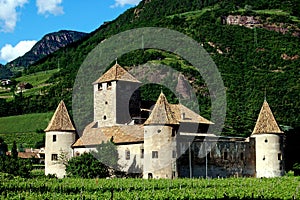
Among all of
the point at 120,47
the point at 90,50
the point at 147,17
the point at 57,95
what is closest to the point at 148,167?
the point at 57,95

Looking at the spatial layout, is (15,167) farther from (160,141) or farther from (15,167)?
(160,141)

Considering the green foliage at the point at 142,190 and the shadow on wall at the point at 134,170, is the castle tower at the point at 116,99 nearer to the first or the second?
the shadow on wall at the point at 134,170

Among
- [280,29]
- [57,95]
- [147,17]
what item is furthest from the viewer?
[147,17]

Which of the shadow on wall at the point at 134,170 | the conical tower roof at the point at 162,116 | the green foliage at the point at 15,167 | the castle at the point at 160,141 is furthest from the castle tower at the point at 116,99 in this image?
the green foliage at the point at 15,167

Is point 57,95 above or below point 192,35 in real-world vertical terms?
below

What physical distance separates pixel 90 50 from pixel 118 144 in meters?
102

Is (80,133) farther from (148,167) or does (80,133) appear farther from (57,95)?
(57,95)

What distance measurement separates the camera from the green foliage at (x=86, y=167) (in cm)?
4412

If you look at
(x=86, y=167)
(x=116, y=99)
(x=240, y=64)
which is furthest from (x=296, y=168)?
(x=240, y=64)

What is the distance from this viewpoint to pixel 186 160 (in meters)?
44.5

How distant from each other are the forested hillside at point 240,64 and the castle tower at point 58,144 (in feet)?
80.3

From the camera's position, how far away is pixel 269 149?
1891 inches

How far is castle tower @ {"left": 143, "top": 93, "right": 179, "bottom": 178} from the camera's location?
42.6 meters

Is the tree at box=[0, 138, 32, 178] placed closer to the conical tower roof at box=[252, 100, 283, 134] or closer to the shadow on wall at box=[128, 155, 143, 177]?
the shadow on wall at box=[128, 155, 143, 177]
